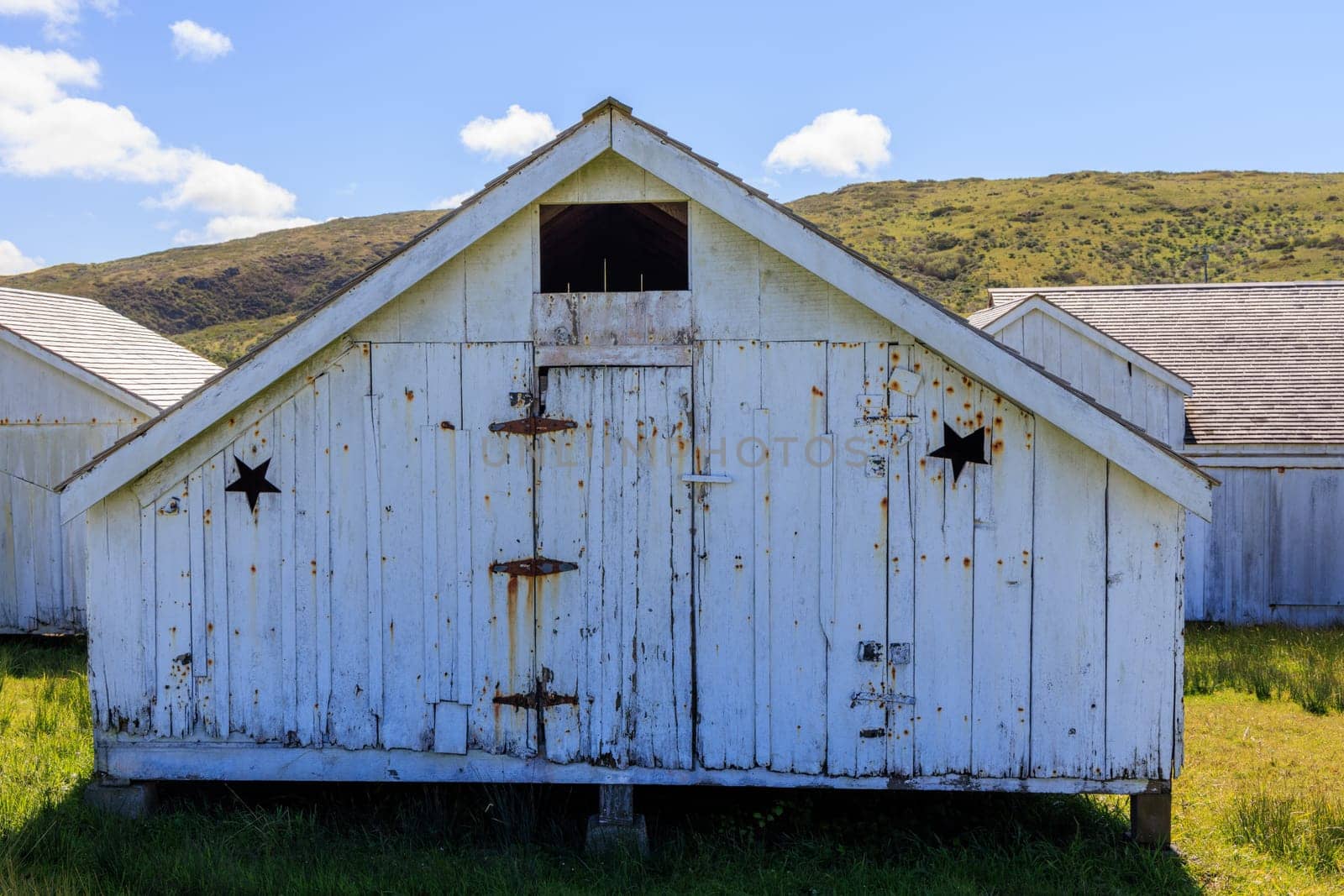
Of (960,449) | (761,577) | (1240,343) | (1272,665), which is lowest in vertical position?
(1272,665)

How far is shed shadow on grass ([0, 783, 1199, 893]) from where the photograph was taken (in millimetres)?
5266

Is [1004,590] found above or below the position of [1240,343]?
below

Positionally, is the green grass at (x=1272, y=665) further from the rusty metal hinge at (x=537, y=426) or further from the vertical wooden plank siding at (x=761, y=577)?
the rusty metal hinge at (x=537, y=426)

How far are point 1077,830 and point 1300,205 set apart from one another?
62.6 meters

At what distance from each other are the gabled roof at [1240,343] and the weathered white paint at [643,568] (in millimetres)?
9168

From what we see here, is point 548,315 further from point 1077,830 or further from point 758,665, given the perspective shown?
point 1077,830

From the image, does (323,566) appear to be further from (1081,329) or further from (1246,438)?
(1246,438)

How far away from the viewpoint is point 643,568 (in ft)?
19.0

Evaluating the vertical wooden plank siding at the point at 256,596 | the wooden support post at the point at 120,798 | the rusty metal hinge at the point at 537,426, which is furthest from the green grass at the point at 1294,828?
the wooden support post at the point at 120,798

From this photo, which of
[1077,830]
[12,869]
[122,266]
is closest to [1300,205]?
[1077,830]

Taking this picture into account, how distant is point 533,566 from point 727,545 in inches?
45.4

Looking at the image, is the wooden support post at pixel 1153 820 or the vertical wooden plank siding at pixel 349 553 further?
the vertical wooden plank siding at pixel 349 553

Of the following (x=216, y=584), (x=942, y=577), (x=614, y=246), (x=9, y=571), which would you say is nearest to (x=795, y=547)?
(x=942, y=577)

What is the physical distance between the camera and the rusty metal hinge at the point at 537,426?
578cm
